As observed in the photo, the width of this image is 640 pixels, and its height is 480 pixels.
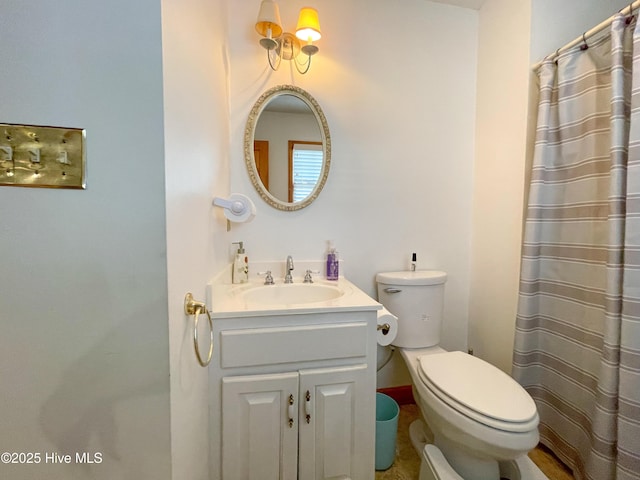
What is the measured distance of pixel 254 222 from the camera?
151 centimetres

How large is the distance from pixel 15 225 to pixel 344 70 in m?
1.54

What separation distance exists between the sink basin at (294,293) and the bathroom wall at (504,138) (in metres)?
0.95

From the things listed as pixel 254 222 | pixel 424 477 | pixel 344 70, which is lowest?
pixel 424 477

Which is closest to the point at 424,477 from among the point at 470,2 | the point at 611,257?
the point at 611,257

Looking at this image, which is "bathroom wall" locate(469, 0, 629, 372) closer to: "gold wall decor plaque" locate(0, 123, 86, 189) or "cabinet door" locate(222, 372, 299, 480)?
"cabinet door" locate(222, 372, 299, 480)

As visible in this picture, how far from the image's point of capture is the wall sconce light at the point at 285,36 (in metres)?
1.27

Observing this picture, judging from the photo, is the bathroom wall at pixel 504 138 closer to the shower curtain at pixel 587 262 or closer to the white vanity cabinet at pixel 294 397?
the shower curtain at pixel 587 262

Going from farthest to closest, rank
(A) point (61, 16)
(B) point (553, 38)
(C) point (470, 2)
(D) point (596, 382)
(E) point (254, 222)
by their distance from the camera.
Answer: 1. (C) point (470, 2)
2. (E) point (254, 222)
3. (B) point (553, 38)
4. (D) point (596, 382)
5. (A) point (61, 16)

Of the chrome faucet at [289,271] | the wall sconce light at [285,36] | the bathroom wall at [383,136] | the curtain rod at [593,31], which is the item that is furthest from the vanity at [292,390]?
the curtain rod at [593,31]

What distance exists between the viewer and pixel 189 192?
2.55 ft

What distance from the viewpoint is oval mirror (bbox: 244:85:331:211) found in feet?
4.90

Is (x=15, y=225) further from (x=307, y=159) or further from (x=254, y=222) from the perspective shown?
(x=307, y=159)

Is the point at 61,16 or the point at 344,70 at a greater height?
the point at 344,70

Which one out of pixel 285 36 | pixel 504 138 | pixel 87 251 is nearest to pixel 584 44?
pixel 504 138
